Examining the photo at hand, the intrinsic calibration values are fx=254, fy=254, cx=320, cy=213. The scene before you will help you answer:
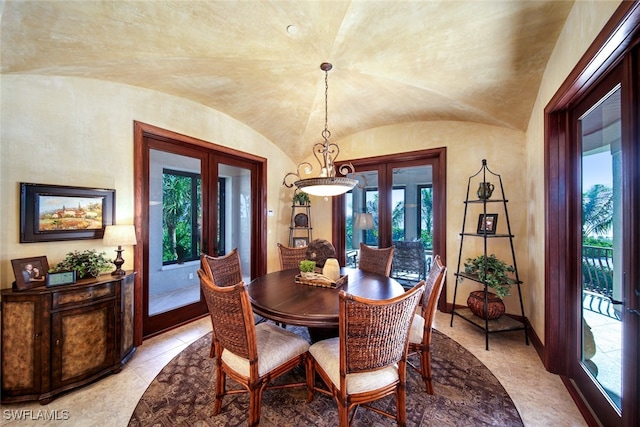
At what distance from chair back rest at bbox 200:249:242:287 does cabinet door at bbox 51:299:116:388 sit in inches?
33.6

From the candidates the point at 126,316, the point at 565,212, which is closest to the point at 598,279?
the point at 565,212

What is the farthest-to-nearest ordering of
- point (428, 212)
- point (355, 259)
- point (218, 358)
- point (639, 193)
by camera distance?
point (355, 259) < point (428, 212) < point (218, 358) < point (639, 193)

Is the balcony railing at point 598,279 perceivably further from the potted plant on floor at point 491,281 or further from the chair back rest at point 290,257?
the chair back rest at point 290,257

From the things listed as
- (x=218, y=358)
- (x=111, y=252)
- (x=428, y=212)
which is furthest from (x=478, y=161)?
(x=111, y=252)

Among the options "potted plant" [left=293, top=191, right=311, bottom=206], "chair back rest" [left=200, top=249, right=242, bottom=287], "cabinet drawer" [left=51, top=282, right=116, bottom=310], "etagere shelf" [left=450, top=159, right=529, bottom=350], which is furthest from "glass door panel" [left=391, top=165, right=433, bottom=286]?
"cabinet drawer" [left=51, top=282, right=116, bottom=310]

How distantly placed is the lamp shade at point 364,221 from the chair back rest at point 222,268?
241 centimetres

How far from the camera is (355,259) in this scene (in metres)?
4.81

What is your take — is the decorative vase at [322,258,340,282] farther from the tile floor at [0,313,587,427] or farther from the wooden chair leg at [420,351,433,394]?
the tile floor at [0,313,587,427]

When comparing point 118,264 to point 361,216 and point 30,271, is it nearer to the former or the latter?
point 30,271

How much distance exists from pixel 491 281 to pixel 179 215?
150 inches

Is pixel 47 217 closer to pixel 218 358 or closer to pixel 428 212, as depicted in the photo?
pixel 218 358

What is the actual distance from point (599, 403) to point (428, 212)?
265 centimetres

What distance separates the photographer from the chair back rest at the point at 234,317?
150cm

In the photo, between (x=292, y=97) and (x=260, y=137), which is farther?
(x=260, y=137)
